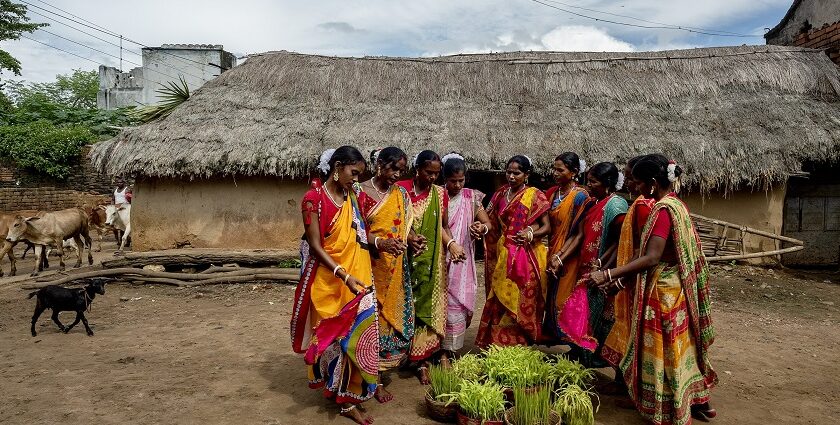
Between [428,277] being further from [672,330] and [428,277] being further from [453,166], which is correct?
[672,330]

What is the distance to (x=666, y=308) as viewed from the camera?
3.22 m

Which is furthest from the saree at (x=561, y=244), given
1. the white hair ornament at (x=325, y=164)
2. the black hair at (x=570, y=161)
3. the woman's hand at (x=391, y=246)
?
the white hair ornament at (x=325, y=164)

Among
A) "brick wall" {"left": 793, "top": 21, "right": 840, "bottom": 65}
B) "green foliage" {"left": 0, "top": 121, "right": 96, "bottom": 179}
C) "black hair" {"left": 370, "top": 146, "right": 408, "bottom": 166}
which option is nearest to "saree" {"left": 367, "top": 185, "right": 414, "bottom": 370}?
"black hair" {"left": 370, "top": 146, "right": 408, "bottom": 166}

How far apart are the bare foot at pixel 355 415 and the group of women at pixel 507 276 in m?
0.01

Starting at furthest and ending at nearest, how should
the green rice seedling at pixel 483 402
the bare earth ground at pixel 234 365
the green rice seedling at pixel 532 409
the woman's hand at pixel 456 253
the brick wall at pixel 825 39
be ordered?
the brick wall at pixel 825 39
the woman's hand at pixel 456 253
the bare earth ground at pixel 234 365
the green rice seedling at pixel 483 402
the green rice seedling at pixel 532 409

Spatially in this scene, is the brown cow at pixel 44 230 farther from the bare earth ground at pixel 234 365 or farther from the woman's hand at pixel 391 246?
the woman's hand at pixel 391 246

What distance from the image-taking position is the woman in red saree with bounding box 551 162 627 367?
3875 millimetres

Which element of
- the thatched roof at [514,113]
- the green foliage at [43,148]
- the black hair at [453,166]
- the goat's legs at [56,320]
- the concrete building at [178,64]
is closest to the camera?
the black hair at [453,166]

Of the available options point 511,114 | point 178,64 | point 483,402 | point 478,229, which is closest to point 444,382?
point 483,402

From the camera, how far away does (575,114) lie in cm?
1027

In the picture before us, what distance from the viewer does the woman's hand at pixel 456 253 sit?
398 cm

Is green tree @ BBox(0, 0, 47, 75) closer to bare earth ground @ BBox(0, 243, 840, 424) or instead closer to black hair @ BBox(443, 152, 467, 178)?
bare earth ground @ BBox(0, 243, 840, 424)

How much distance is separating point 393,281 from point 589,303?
4.61 feet

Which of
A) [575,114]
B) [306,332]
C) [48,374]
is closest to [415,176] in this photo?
[306,332]
